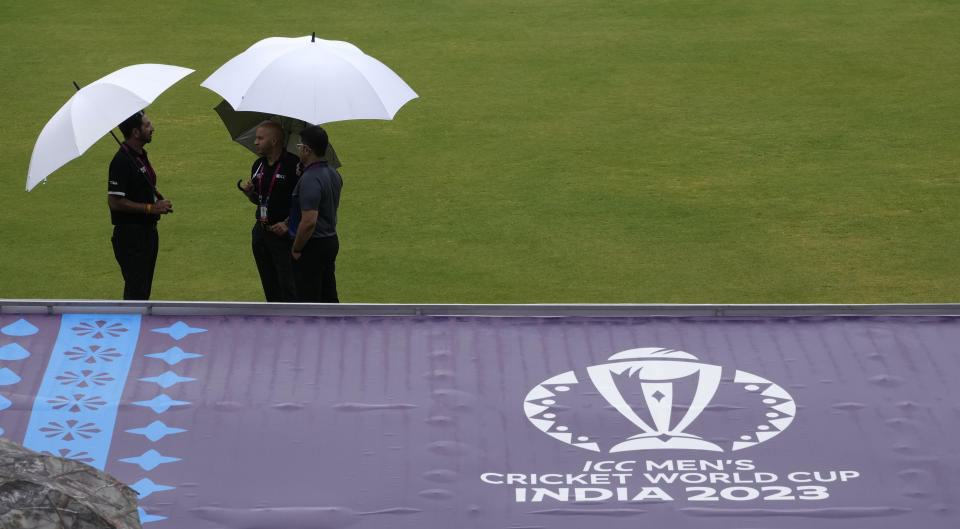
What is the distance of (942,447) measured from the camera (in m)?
4.48

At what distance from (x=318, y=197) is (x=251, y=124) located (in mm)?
977

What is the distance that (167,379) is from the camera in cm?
471

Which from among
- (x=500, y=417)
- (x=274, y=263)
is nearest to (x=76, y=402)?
(x=500, y=417)

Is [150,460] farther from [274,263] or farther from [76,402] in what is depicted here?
[274,263]

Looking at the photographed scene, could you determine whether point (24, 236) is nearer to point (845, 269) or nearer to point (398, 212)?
point (398, 212)

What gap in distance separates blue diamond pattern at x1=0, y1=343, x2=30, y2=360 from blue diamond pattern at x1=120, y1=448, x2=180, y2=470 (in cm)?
73

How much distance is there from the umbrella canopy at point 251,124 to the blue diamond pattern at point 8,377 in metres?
2.13


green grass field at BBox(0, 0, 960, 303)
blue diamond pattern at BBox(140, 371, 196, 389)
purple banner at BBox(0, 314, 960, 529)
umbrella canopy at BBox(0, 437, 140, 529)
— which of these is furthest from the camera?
green grass field at BBox(0, 0, 960, 303)

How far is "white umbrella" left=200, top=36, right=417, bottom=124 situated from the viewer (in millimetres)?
5801

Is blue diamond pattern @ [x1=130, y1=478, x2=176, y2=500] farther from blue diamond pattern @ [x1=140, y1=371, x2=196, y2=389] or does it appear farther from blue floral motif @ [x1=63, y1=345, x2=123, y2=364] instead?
blue floral motif @ [x1=63, y1=345, x2=123, y2=364]

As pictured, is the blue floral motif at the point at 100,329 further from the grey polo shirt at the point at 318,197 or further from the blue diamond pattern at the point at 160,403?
the grey polo shirt at the point at 318,197

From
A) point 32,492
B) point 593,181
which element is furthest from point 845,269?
point 32,492

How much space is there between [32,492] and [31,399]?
2.49 meters

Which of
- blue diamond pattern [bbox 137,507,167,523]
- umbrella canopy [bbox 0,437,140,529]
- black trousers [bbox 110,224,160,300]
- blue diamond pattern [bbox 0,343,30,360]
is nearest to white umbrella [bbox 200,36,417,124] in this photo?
black trousers [bbox 110,224,160,300]
